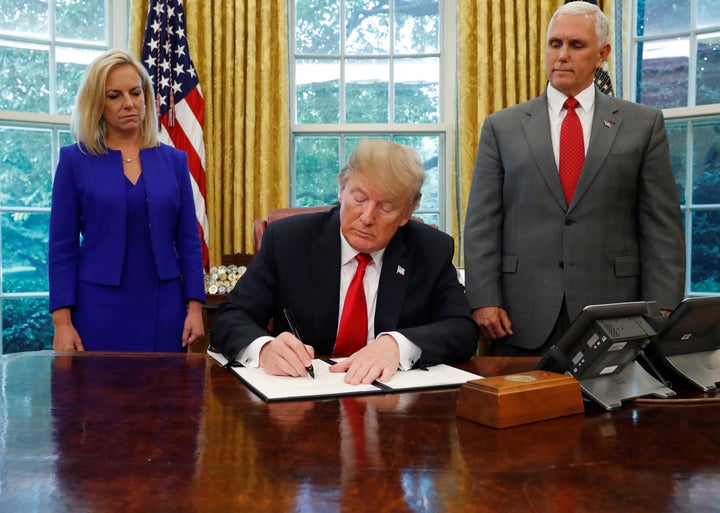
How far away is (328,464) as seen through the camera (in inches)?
39.2

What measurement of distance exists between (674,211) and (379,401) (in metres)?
1.48

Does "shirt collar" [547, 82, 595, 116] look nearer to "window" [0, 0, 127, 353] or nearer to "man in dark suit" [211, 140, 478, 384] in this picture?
"man in dark suit" [211, 140, 478, 384]

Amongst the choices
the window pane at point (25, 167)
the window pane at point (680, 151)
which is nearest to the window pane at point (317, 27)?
the window pane at point (25, 167)

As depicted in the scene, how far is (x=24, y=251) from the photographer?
458 cm

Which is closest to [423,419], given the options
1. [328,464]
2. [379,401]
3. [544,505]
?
[379,401]

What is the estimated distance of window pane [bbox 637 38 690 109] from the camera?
172 inches

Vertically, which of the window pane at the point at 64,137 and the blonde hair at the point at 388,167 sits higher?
the window pane at the point at 64,137

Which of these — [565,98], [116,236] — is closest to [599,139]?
[565,98]

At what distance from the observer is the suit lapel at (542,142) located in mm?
2387

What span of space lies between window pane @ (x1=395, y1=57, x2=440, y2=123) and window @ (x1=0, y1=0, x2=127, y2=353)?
187 cm

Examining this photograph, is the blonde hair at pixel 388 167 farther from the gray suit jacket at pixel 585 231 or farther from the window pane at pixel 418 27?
the window pane at pixel 418 27

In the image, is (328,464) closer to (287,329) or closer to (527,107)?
(287,329)

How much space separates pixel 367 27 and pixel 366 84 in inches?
15.2

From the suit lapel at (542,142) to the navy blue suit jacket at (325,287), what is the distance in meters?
0.54
